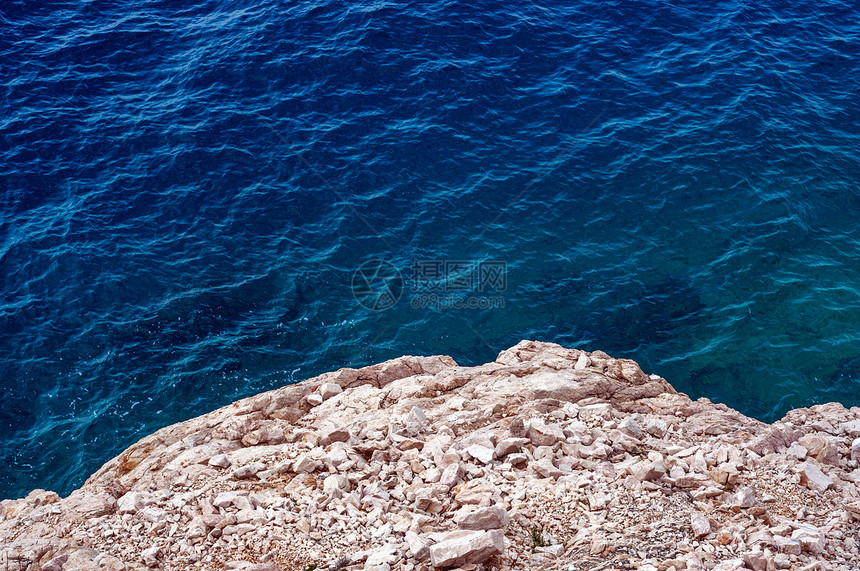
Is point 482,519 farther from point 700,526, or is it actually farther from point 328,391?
point 328,391

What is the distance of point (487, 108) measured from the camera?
34500 mm

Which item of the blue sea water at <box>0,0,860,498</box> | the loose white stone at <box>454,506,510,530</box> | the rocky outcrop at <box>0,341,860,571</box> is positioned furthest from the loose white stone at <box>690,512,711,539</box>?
the blue sea water at <box>0,0,860,498</box>

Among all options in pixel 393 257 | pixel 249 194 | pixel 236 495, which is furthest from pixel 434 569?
pixel 249 194

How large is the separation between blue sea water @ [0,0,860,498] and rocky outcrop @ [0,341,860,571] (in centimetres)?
873

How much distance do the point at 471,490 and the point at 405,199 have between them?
19893mm

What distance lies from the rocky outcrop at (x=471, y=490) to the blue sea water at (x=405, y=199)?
873cm

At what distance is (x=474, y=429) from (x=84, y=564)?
Result: 328 inches

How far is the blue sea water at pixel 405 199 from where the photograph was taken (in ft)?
82.7

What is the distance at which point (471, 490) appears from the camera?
41.9ft

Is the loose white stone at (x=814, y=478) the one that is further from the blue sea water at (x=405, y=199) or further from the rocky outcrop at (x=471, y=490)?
the blue sea water at (x=405, y=199)

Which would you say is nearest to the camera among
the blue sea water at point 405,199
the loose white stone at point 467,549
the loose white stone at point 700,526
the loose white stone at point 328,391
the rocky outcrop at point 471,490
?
the loose white stone at point 467,549

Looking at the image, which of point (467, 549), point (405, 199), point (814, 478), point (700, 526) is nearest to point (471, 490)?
point (467, 549)

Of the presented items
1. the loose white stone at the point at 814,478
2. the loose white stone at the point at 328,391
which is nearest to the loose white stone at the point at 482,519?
the loose white stone at the point at 814,478

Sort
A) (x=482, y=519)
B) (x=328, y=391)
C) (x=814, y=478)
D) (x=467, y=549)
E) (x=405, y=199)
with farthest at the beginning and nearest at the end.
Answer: (x=405, y=199) < (x=328, y=391) < (x=814, y=478) < (x=482, y=519) < (x=467, y=549)
